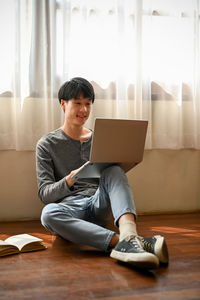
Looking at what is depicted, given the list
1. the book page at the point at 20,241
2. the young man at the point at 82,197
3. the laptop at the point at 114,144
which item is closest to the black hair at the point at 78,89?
the young man at the point at 82,197

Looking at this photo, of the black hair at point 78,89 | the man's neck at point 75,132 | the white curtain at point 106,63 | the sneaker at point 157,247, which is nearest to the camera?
the sneaker at point 157,247

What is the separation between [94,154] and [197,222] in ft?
3.45

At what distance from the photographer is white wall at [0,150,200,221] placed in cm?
244

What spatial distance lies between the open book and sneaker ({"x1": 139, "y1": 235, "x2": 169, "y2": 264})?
52 centimetres

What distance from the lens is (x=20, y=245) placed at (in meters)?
1.71

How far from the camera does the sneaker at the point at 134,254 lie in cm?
137

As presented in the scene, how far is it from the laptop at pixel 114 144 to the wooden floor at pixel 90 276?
15.2 inches

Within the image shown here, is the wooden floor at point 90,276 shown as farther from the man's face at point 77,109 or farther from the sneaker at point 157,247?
the man's face at point 77,109

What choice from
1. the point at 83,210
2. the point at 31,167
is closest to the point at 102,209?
the point at 83,210

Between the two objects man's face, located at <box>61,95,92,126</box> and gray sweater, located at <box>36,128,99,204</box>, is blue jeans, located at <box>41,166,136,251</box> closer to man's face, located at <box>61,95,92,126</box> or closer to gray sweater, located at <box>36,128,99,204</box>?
gray sweater, located at <box>36,128,99,204</box>

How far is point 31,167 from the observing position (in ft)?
8.07

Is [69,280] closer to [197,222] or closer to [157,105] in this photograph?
[197,222]

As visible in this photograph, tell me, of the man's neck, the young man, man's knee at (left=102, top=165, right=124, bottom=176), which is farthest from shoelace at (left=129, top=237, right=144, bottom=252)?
the man's neck

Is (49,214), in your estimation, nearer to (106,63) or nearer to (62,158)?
(62,158)
